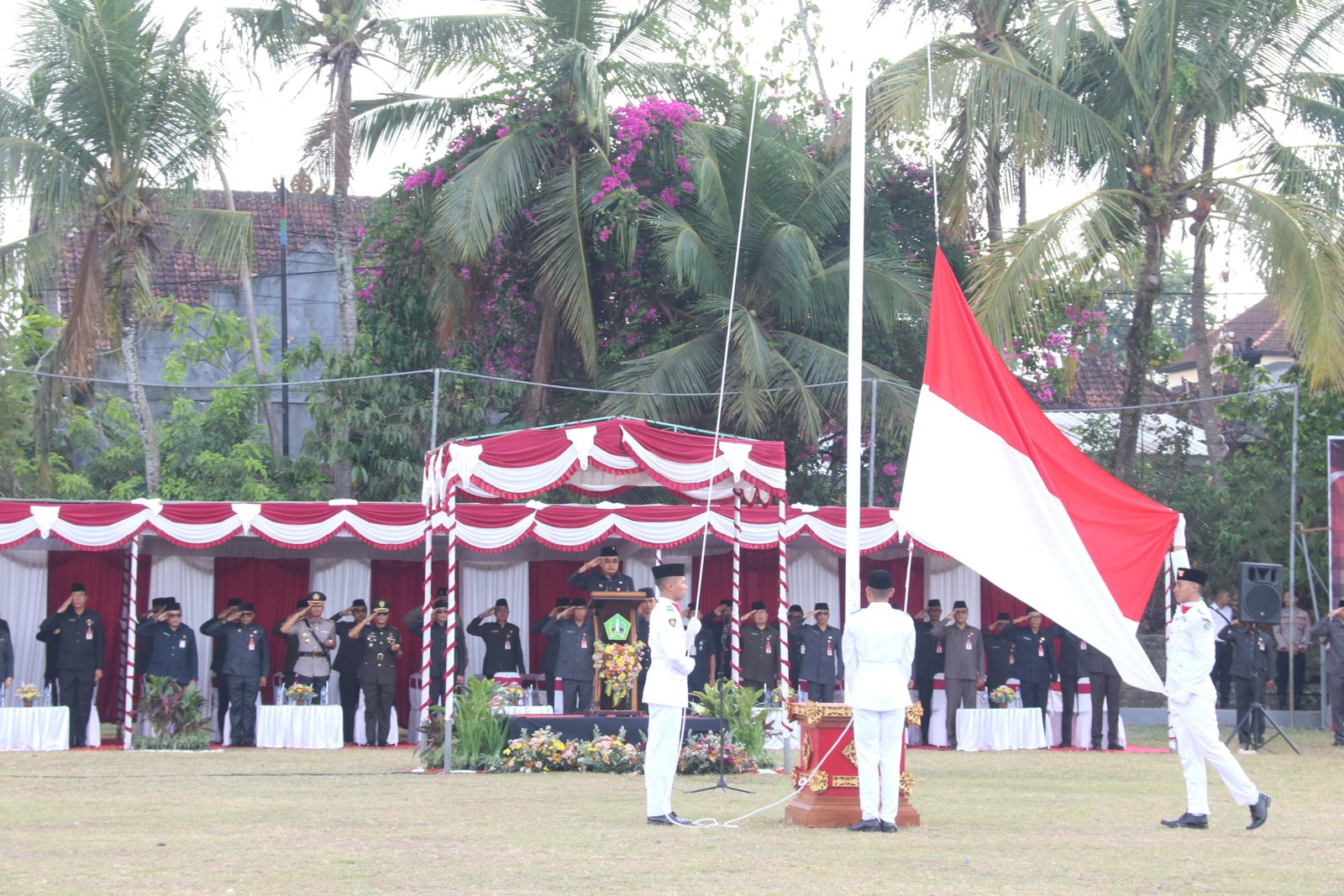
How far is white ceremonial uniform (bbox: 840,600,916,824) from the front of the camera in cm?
955

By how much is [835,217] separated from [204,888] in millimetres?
16132

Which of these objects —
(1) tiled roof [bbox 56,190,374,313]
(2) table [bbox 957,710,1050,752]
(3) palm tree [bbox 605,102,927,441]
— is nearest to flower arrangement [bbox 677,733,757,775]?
(2) table [bbox 957,710,1050,752]

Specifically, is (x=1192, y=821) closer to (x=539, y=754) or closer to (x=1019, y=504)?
(x=1019, y=504)

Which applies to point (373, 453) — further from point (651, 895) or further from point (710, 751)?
point (651, 895)

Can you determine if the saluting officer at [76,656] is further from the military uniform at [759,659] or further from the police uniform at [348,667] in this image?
the military uniform at [759,659]

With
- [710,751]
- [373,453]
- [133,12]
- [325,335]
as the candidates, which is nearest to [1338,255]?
[710,751]

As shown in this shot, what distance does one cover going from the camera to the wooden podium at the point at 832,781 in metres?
9.99

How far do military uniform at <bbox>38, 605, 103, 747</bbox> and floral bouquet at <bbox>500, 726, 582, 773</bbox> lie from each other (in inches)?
228

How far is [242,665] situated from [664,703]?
894cm

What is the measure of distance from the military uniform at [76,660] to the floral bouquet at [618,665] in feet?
20.2

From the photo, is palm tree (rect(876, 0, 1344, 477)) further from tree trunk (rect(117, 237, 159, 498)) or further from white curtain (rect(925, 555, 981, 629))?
tree trunk (rect(117, 237, 159, 498))

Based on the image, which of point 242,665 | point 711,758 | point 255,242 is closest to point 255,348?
point 255,242

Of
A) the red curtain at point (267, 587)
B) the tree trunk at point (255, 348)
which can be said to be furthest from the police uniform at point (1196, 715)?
the tree trunk at point (255, 348)

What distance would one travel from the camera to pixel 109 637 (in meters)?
19.4
